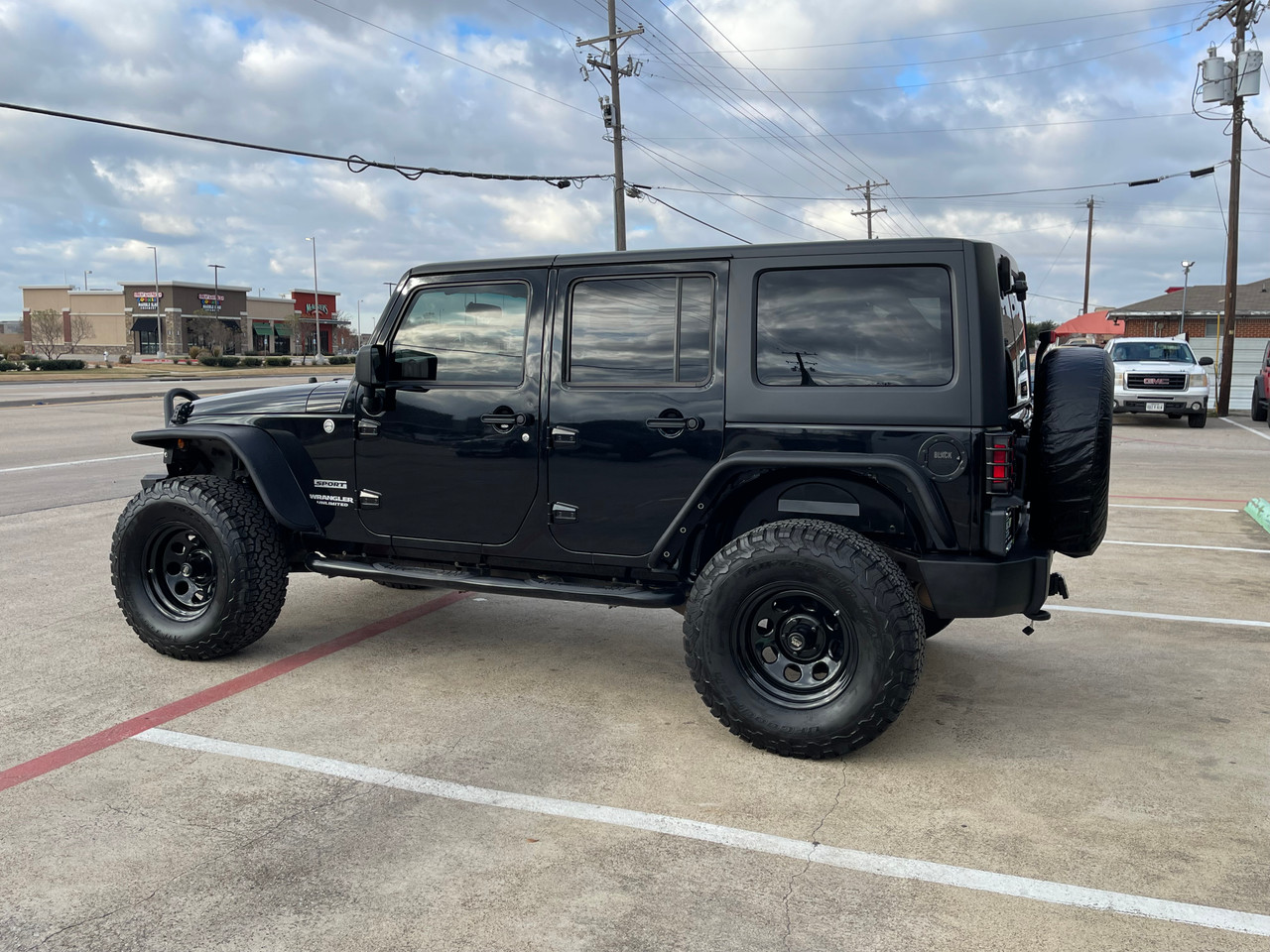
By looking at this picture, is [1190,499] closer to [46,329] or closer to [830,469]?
[830,469]

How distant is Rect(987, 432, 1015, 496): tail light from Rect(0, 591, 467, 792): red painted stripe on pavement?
3.42m

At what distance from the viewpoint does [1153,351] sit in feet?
67.1

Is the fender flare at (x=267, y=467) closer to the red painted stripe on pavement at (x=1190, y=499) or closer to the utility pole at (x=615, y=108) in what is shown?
the red painted stripe on pavement at (x=1190, y=499)

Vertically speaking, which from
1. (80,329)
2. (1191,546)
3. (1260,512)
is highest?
(80,329)

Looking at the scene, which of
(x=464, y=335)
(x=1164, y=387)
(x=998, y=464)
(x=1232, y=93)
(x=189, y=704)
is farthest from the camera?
(x=1232, y=93)

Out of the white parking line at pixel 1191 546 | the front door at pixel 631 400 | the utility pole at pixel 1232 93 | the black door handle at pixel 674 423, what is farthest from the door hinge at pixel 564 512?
the utility pole at pixel 1232 93

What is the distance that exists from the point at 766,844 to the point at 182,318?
9022 centimetres

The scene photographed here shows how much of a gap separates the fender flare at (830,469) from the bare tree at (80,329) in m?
87.6

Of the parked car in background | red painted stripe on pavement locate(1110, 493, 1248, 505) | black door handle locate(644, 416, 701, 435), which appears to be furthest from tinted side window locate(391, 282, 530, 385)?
the parked car in background

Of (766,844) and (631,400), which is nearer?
(766,844)

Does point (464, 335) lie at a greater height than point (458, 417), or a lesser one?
greater

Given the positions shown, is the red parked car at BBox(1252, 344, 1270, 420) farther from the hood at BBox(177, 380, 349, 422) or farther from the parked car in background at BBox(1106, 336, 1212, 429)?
the hood at BBox(177, 380, 349, 422)

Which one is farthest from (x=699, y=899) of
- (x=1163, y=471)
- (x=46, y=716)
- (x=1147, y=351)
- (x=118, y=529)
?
(x=1147, y=351)

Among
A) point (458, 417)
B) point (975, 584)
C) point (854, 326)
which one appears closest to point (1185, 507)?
point (975, 584)
